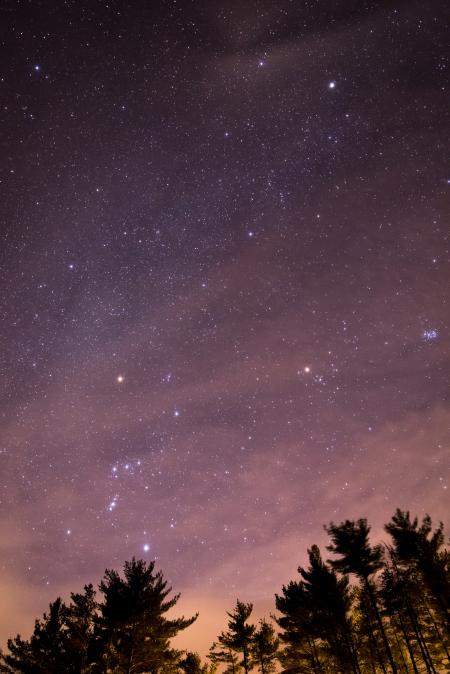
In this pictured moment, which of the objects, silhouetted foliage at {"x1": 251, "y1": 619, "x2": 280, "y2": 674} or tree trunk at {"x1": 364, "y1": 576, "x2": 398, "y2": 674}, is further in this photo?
silhouetted foliage at {"x1": 251, "y1": 619, "x2": 280, "y2": 674}

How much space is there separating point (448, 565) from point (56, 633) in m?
25.2

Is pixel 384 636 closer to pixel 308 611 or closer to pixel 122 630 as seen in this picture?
pixel 308 611

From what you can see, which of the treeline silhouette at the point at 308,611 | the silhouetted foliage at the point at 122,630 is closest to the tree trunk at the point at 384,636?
the treeline silhouette at the point at 308,611

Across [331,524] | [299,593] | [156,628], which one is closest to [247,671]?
[299,593]

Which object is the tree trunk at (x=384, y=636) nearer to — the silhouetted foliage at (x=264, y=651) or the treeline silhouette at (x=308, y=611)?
the treeline silhouette at (x=308, y=611)

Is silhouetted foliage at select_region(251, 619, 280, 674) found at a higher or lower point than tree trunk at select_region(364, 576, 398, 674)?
lower

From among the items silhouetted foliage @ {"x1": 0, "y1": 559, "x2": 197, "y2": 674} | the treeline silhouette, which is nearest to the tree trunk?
the treeline silhouette

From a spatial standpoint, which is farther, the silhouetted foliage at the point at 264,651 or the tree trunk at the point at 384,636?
the silhouetted foliage at the point at 264,651

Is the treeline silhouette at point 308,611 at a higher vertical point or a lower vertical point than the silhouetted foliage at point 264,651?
higher

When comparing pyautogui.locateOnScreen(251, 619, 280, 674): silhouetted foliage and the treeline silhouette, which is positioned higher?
the treeline silhouette

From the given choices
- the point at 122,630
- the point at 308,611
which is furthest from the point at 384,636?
the point at 122,630

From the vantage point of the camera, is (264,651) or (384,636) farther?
(264,651)

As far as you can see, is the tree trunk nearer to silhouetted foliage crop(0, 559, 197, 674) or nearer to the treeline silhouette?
the treeline silhouette

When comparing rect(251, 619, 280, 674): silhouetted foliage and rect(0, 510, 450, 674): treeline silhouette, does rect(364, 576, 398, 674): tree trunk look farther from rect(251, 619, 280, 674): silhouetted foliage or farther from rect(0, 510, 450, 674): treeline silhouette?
rect(251, 619, 280, 674): silhouetted foliage
